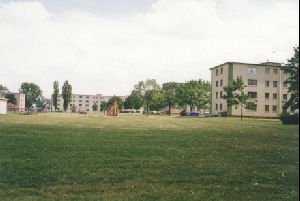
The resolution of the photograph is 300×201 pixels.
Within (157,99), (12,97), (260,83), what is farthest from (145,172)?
(12,97)

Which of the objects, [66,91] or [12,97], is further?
[12,97]

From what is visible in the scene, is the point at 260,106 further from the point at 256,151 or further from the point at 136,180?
the point at 136,180

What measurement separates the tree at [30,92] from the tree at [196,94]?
4502 inches

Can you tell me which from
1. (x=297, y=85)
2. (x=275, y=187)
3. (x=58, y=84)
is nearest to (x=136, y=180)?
(x=275, y=187)

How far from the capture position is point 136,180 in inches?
432

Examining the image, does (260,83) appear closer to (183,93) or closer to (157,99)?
(183,93)

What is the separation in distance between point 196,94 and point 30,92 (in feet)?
407

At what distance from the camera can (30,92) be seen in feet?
652

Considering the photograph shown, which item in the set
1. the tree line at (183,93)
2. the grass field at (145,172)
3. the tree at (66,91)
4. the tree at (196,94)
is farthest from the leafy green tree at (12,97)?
the grass field at (145,172)

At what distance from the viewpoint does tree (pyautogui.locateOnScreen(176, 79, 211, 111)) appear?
→ 10200 cm

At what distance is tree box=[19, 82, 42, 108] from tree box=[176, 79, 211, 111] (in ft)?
375

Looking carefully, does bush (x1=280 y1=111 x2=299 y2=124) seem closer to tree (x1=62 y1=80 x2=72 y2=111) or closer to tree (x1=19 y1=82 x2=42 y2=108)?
tree (x1=62 y1=80 x2=72 y2=111)

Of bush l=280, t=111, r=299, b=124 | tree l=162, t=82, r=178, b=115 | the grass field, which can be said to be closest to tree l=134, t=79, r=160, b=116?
tree l=162, t=82, r=178, b=115

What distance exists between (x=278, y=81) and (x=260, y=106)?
7443 millimetres
